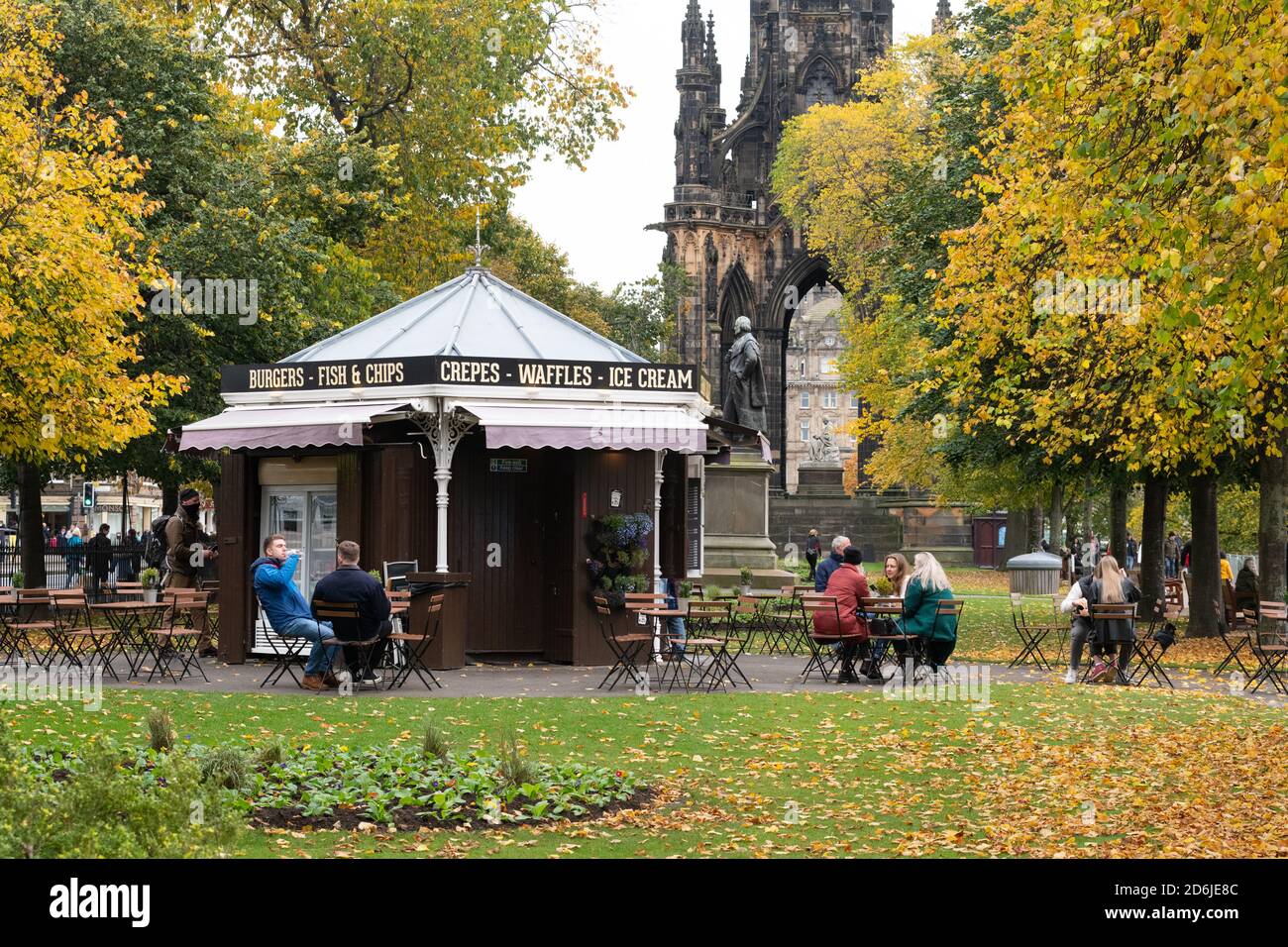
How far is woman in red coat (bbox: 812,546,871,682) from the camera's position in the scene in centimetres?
1727

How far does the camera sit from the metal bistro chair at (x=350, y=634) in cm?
1568

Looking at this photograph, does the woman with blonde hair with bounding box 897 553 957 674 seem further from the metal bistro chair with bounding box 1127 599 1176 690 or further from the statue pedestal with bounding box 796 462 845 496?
the statue pedestal with bounding box 796 462 845 496

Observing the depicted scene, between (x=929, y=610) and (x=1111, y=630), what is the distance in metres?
2.89

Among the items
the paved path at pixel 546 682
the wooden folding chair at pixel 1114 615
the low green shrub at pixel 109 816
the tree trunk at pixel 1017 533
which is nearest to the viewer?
the low green shrub at pixel 109 816

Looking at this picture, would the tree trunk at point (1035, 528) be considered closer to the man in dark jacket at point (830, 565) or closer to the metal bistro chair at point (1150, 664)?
the man in dark jacket at point (830, 565)

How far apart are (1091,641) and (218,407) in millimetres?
16224

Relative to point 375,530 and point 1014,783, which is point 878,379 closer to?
point 375,530

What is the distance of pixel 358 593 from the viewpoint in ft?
51.6

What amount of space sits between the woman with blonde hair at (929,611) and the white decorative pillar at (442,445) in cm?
511

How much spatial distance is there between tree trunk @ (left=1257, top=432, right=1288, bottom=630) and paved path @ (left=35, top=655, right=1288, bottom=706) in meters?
4.49

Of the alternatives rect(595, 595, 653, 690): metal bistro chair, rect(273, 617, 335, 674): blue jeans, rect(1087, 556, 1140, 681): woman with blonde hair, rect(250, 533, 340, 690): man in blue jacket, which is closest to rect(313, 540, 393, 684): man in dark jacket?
rect(273, 617, 335, 674): blue jeans

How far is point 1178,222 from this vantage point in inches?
441

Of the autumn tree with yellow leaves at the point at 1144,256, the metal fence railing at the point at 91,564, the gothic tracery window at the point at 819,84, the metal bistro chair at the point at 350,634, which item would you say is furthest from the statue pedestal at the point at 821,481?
the metal bistro chair at the point at 350,634
